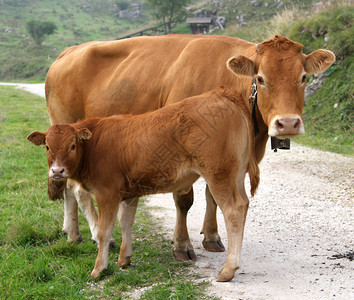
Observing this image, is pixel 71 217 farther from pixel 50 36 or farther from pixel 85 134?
pixel 50 36

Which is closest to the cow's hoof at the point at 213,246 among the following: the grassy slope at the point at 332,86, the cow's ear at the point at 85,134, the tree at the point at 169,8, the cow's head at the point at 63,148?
the cow's head at the point at 63,148

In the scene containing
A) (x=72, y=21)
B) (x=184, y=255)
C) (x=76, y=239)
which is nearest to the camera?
(x=184, y=255)

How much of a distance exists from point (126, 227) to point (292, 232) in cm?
225

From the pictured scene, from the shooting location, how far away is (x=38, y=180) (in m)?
8.59

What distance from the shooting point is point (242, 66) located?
15.4 ft

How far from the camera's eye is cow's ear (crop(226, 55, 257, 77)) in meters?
4.64

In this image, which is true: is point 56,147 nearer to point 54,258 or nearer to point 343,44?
point 54,258

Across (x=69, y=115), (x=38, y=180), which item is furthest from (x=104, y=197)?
(x=38, y=180)

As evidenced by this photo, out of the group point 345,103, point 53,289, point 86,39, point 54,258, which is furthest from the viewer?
point 86,39

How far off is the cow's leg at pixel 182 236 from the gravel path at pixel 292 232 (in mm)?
179

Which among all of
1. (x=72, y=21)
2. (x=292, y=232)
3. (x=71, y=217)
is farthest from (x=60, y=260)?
(x=72, y=21)

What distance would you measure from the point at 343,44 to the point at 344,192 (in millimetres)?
7270

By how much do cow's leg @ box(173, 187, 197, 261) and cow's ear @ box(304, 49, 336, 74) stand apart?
180 cm

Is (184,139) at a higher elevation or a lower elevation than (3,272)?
higher
